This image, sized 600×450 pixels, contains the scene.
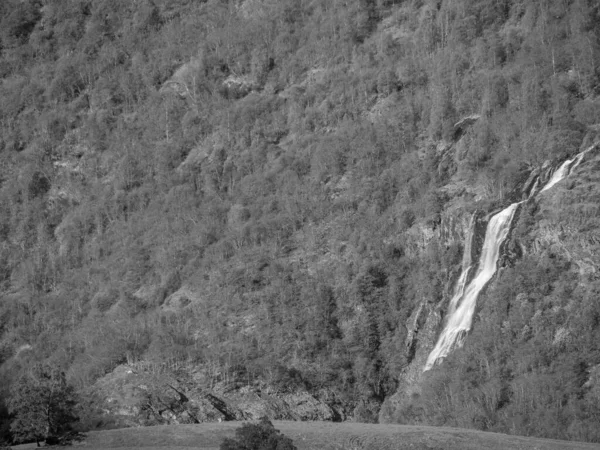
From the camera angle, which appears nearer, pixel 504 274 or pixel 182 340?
pixel 504 274

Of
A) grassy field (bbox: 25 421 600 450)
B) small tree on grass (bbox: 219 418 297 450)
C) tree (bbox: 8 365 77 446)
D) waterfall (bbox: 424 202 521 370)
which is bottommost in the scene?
waterfall (bbox: 424 202 521 370)

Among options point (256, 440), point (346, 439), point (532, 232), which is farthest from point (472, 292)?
point (256, 440)

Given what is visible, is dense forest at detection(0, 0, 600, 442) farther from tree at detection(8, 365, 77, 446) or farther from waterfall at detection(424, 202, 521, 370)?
tree at detection(8, 365, 77, 446)

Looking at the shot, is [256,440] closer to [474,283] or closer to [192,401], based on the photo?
[192,401]

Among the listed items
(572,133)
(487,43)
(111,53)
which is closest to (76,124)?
(111,53)

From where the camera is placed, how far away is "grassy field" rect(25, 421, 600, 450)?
67688mm

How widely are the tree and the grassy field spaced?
7.42 feet

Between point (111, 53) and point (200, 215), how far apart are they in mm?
41728

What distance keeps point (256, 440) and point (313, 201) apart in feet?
182

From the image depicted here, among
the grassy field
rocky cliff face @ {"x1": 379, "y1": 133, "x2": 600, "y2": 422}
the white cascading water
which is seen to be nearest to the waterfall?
the white cascading water

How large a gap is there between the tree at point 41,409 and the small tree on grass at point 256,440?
60.0ft

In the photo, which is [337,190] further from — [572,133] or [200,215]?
[572,133]

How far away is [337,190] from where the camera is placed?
11044 cm

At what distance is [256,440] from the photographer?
56.6 m
